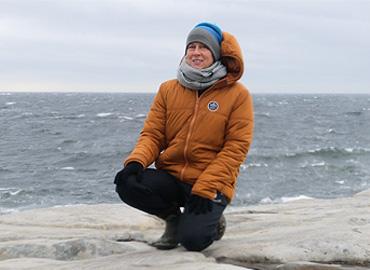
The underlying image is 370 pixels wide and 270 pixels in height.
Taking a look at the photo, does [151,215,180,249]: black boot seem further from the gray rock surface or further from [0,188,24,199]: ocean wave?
[0,188,24,199]: ocean wave

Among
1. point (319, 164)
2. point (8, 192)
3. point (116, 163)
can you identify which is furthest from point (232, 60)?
point (319, 164)

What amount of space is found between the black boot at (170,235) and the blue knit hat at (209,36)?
1.38 metres

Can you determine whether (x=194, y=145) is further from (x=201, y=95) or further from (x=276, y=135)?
(x=276, y=135)

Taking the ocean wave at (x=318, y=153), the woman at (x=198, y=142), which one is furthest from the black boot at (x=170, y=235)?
the ocean wave at (x=318, y=153)

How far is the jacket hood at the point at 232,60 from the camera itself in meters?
4.84

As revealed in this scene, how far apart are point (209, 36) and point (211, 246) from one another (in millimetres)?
1716

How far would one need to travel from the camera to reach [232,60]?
487 centimetres

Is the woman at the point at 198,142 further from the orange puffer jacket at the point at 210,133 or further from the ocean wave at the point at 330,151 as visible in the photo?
the ocean wave at the point at 330,151

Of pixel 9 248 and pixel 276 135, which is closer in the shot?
pixel 9 248

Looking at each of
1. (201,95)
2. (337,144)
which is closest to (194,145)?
(201,95)

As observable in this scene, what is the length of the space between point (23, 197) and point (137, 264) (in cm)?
1398

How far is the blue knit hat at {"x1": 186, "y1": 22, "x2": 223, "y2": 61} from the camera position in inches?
191

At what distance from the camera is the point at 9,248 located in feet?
17.9

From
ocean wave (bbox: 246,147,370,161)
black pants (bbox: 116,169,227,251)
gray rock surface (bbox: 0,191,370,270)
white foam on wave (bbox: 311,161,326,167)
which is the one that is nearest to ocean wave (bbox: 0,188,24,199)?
gray rock surface (bbox: 0,191,370,270)
